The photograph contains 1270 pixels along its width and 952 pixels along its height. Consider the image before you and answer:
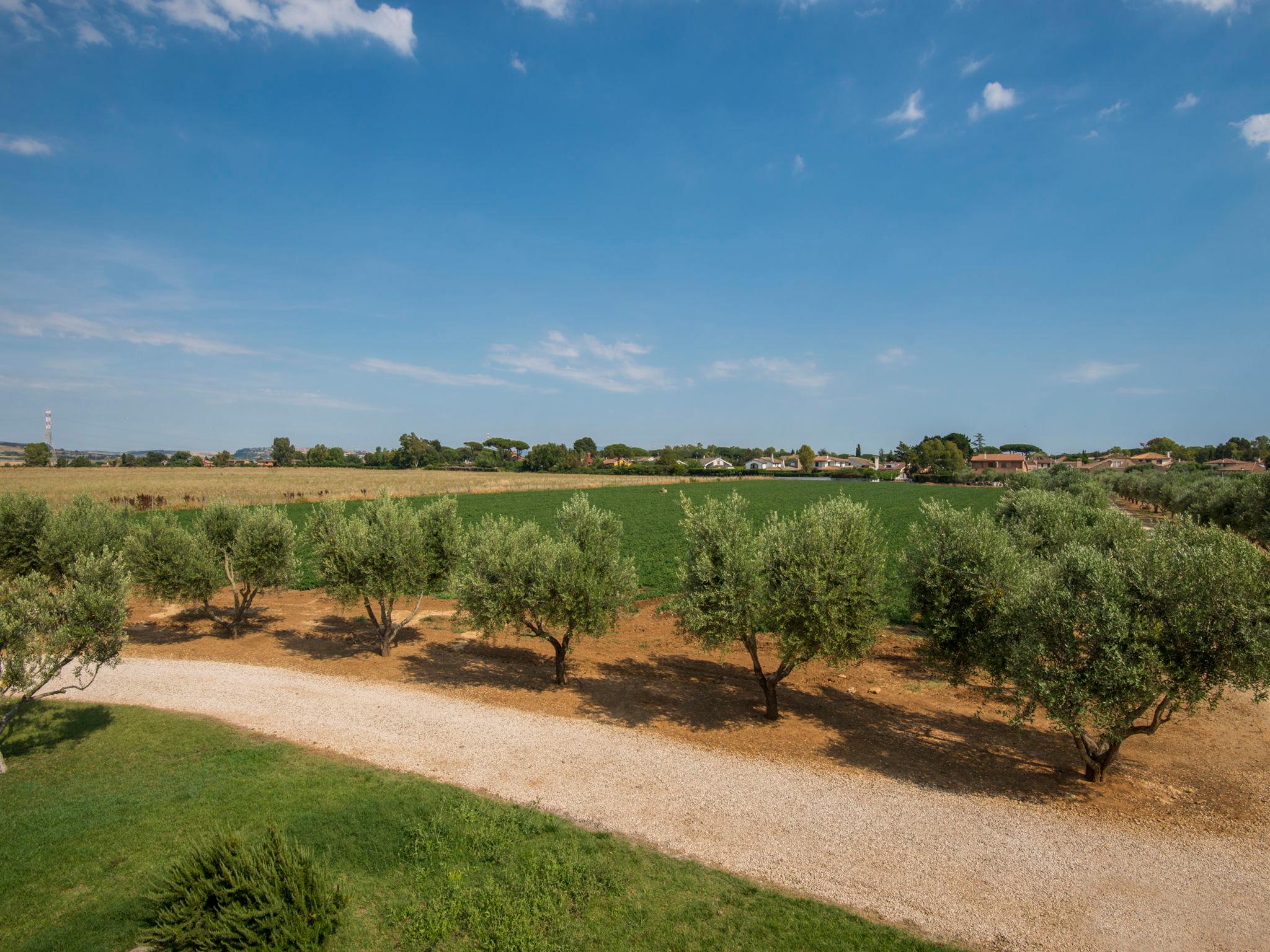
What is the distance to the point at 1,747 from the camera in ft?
44.0

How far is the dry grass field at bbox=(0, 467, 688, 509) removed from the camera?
2247 inches

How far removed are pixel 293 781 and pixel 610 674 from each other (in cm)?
980

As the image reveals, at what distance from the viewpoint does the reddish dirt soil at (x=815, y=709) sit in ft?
40.4

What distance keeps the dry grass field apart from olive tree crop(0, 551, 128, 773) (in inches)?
1045

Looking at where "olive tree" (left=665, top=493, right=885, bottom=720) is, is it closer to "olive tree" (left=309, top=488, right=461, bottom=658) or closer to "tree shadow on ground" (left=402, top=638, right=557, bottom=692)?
"tree shadow on ground" (left=402, top=638, right=557, bottom=692)

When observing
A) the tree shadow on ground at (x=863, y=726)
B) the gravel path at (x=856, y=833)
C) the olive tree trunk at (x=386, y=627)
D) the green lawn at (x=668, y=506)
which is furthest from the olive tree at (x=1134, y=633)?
the olive tree trunk at (x=386, y=627)

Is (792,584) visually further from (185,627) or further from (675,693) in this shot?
(185,627)

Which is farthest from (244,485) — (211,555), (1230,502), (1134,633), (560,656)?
(1230,502)

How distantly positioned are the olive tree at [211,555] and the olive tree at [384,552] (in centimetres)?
239

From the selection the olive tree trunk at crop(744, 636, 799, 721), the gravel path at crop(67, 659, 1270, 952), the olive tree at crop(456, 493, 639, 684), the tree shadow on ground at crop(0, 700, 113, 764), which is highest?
the olive tree at crop(456, 493, 639, 684)

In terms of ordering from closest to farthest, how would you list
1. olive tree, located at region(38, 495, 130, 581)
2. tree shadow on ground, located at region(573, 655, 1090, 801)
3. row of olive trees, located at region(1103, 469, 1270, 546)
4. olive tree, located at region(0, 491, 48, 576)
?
1. tree shadow on ground, located at region(573, 655, 1090, 801)
2. olive tree, located at region(38, 495, 130, 581)
3. olive tree, located at region(0, 491, 48, 576)
4. row of olive trees, located at region(1103, 469, 1270, 546)

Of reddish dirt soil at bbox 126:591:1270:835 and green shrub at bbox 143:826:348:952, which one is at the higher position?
green shrub at bbox 143:826:348:952

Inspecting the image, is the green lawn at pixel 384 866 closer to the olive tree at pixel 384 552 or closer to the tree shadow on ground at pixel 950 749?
the tree shadow on ground at pixel 950 749

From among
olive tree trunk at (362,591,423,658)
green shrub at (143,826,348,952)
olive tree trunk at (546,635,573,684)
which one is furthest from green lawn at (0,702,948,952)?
olive tree trunk at (362,591,423,658)
